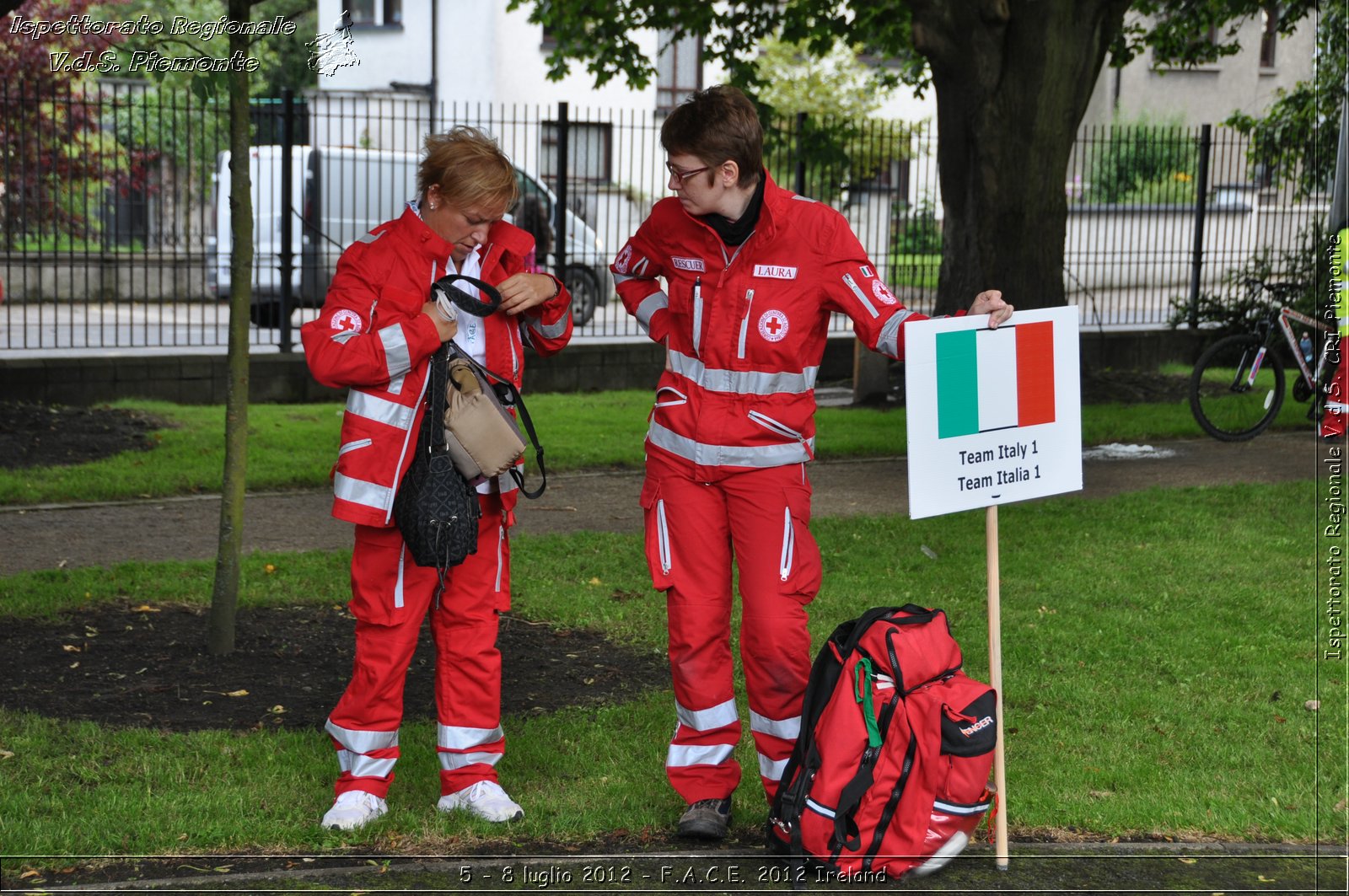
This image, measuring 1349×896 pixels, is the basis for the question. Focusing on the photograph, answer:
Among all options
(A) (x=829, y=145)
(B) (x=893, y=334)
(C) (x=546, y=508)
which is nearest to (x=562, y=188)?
(A) (x=829, y=145)

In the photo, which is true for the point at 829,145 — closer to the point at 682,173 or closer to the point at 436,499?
the point at 682,173

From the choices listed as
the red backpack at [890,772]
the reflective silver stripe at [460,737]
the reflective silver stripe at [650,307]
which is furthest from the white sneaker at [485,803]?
the reflective silver stripe at [650,307]

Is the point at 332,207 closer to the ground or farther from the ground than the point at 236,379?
farther from the ground

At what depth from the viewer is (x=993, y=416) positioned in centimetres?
409

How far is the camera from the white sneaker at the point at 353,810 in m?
4.14

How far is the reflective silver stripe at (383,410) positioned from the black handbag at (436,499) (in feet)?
0.22

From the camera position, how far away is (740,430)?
13.6ft

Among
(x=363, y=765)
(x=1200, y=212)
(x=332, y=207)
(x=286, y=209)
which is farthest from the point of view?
(x=1200, y=212)

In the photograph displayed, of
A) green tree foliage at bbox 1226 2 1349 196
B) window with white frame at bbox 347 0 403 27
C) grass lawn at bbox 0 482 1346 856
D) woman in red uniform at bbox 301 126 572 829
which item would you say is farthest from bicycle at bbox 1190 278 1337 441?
window with white frame at bbox 347 0 403 27

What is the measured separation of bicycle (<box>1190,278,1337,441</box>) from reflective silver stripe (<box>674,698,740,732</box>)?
788 cm

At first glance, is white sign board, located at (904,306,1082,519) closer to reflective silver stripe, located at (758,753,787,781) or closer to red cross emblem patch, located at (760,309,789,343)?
red cross emblem patch, located at (760,309,789,343)

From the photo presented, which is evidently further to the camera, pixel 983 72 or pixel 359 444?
pixel 983 72

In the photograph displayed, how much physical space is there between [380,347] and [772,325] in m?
1.08

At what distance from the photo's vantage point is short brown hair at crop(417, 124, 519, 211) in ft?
13.4
